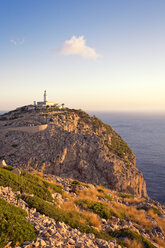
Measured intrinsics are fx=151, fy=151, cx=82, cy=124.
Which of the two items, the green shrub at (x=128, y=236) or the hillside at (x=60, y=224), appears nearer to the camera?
the hillside at (x=60, y=224)

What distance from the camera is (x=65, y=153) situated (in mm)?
36594

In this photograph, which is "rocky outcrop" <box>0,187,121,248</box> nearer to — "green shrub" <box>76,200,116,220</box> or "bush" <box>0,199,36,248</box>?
"bush" <box>0,199,36,248</box>

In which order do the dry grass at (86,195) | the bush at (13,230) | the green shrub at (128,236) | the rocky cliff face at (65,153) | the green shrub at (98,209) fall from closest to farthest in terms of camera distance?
1. the bush at (13,230)
2. the green shrub at (128,236)
3. the green shrub at (98,209)
4. the dry grass at (86,195)
5. the rocky cliff face at (65,153)

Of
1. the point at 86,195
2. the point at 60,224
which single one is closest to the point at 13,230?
the point at 60,224

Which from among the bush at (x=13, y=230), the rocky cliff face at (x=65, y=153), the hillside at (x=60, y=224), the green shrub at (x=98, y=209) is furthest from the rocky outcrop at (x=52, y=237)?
the rocky cliff face at (x=65, y=153)

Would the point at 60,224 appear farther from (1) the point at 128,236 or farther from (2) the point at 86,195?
(2) the point at 86,195

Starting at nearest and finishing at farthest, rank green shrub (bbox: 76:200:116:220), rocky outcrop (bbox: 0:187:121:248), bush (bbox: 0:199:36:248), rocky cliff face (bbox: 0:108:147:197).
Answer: bush (bbox: 0:199:36:248) → rocky outcrop (bbox: 0:187:121:248) → green shrub (bbox: 76:200:116:220) → rocky cliff face (bbox: 0:108:147:197)

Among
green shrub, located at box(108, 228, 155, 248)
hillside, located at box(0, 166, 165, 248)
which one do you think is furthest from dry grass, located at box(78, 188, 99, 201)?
green shrub, located at box(108, 228, 155, 248)

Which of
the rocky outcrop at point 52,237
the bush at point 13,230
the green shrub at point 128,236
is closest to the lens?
the bush at point 13,230

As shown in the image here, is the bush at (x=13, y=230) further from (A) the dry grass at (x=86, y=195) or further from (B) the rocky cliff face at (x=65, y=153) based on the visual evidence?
(B) the rocky cliff face at (x=65, y=153)

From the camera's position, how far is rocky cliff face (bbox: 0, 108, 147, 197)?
33188 mm

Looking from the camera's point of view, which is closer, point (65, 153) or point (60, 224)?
point (60, 224)

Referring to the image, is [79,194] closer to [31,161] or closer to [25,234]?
[25,234]

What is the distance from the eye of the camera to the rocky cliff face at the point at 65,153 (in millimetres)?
33188
